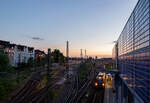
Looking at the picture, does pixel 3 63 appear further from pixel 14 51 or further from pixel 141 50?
pixel 14 51

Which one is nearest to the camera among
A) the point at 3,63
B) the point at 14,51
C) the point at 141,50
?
the point at 141,50

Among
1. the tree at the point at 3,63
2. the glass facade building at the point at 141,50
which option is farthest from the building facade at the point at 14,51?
the glass facade building at the point at 141,50

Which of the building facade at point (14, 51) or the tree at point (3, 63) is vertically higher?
the building facade at point (14, 51)

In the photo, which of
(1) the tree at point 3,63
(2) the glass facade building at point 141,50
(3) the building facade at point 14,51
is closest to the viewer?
(2) the glass facade building at point 141,50

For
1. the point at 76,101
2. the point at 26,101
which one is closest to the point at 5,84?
the point at 26,101

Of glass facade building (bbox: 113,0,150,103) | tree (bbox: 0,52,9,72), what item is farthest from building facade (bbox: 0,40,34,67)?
glass facade building (bbox: 113,0,150,103)

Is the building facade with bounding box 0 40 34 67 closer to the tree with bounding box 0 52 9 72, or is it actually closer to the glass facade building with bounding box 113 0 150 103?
the tree with bounding box 0 52 9 72

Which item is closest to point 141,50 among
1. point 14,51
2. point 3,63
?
point 3,63

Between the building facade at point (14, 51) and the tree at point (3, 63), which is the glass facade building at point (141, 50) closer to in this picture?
the tree at point (3, 63)

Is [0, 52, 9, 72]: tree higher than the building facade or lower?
lower

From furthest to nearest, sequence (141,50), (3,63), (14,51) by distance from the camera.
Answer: (14,51) < (3,63) < (141,50)

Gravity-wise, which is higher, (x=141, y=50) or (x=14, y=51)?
(x=14, y=51)

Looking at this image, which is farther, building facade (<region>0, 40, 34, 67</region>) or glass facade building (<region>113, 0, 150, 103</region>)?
building facade (<region>0, 40, 34, 67</region>)

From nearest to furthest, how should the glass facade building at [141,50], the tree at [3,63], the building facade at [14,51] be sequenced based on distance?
the glass facade building at [141,50]
the tree at [3,63]
the building facade at [14,51]
